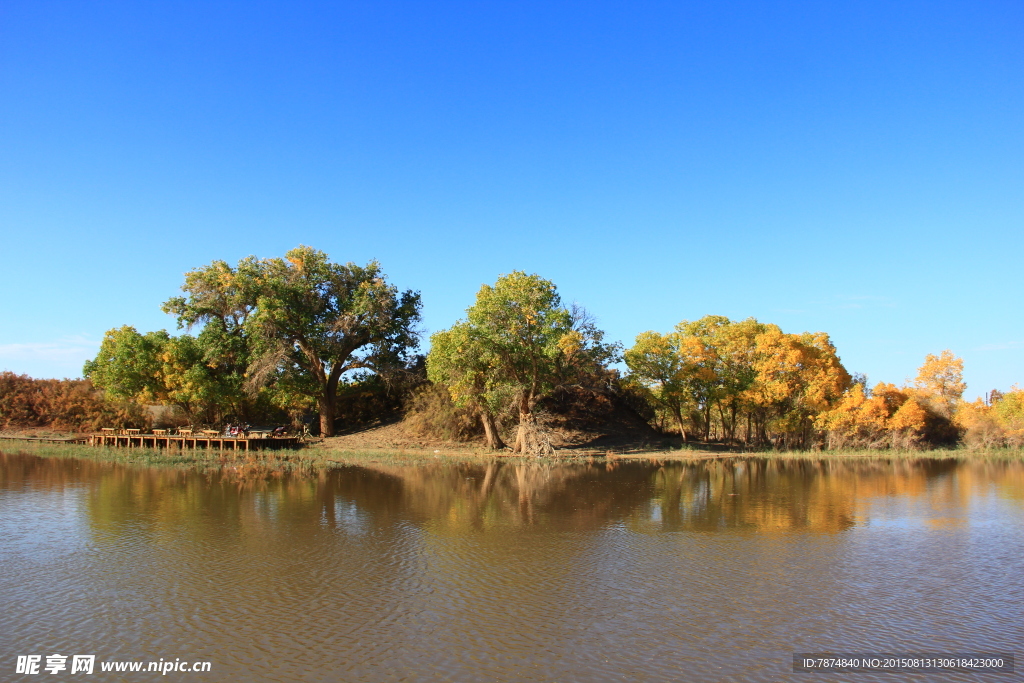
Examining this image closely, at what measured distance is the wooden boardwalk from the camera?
120 feet

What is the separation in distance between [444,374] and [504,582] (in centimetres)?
2356

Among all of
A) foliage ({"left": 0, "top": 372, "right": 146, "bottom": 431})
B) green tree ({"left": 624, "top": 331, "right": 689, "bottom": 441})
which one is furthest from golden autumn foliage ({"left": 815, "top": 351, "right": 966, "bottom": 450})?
foliage ({"left": 0, "top": 372, "right": 146, "bottom": 431})

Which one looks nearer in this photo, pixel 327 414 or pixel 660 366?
pixel 660 366

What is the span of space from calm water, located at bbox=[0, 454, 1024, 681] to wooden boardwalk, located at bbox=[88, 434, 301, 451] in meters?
16.7

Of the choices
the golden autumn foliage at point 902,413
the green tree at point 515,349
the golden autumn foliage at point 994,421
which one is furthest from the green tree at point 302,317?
the golden autumn foliage at point 994,421

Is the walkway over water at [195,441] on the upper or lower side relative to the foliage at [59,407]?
lower

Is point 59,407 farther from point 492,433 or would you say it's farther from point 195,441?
point 492,433

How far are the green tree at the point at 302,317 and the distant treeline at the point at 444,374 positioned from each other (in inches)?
3.3

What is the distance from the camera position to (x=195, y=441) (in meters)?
38.6

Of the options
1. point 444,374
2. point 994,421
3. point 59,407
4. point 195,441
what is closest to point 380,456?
point 444,374

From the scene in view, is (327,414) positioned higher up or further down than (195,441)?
higher up

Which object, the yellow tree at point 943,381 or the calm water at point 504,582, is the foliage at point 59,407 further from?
the yellow tree at point 943,381

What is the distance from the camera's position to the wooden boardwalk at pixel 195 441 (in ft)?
120

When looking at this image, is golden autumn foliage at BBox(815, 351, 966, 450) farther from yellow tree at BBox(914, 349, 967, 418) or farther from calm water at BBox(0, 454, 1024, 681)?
calm water at BBox(0, 454, 1024, 681)
